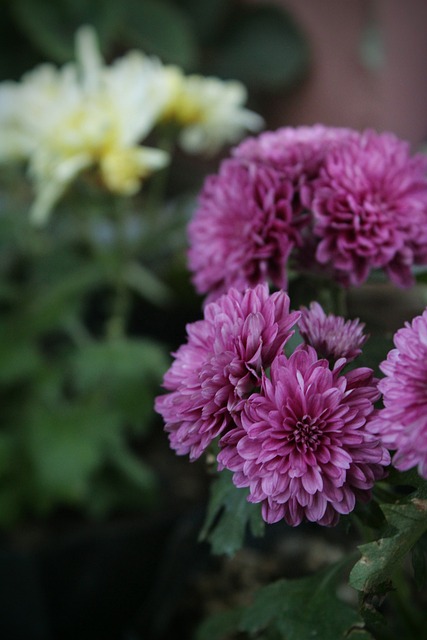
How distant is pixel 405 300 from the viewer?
1.60 metres

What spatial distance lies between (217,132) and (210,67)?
156cm

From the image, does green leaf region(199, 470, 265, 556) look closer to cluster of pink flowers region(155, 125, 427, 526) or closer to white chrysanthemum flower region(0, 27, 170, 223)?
cluster of pink flowers region(155, 125, 427, 526)

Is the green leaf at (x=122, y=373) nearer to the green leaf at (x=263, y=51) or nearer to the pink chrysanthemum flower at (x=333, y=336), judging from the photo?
the pink chrysanthemum flower at (x=333, y=336)

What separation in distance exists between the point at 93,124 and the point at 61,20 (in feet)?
5.20

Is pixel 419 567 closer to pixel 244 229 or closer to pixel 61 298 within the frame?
pixel 244 229

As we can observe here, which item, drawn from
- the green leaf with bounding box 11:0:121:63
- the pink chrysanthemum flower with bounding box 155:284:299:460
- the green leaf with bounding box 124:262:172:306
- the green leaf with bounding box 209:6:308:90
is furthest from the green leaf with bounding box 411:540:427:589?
the green leaf with bounding box 209:6:308:90

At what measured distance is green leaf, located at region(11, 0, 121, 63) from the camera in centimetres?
237

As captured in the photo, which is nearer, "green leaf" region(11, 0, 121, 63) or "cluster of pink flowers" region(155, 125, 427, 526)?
"cluster of pink flowers" region(155, 125, 427, 526)

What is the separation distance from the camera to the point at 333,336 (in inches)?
17.3

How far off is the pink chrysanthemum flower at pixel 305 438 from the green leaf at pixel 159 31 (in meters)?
2.24

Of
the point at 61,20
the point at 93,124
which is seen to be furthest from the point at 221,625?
the point at 61,20

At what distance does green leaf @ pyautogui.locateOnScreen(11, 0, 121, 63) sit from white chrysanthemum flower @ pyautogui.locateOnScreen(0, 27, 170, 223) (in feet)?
4.31

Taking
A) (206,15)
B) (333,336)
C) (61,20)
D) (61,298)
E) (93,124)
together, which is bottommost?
(333,336)

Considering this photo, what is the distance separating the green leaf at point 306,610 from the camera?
0.52m
